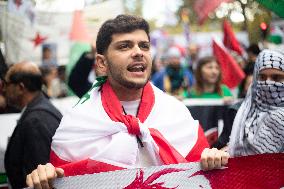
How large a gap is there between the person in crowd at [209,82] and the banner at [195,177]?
130 inches

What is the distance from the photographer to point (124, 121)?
270cm

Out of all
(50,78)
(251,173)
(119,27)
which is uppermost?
(119,27)

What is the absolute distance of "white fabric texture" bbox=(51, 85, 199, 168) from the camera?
264cm

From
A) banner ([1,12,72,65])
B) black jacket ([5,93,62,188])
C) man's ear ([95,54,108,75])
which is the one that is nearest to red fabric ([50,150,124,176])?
man's ear ([95,54,108,75])

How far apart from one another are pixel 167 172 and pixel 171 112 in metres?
0.50

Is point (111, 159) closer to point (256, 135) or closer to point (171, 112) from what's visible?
point (171, 112)

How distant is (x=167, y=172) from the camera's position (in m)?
2.44

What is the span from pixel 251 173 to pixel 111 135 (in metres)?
0.75

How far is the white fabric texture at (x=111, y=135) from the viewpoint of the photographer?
8.65 feet

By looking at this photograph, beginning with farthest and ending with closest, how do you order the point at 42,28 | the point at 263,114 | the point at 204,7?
the point at 42,28 < the point at 204,7 < the point at 263,114

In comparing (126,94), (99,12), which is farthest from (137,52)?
(99,12)

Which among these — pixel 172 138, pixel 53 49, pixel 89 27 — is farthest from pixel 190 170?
pixel 53 49

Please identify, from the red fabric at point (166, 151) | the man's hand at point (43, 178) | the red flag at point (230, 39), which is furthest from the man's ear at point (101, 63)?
the red flag at point (230, 39)

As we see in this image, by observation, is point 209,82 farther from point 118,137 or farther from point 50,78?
point 50,78
